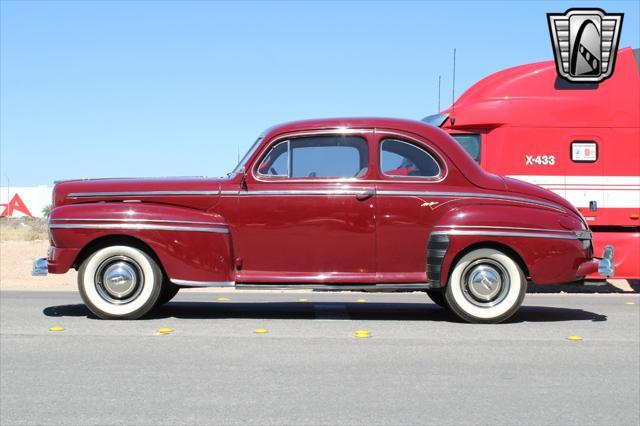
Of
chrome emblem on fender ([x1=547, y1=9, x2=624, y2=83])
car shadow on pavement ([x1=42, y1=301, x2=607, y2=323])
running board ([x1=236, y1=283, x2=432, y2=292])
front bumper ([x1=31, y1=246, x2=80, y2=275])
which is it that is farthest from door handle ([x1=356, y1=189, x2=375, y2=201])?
chrome emblem on fender ([x1=547, y1=9, x2=624, y2=83])

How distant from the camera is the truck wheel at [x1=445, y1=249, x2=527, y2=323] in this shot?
6.02 m

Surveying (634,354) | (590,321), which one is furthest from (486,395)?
(590,321)

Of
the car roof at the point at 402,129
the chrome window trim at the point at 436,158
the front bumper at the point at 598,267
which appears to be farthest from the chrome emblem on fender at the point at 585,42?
the chrome window trim at the point at 436,158

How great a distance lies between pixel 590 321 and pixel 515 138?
18.1ft

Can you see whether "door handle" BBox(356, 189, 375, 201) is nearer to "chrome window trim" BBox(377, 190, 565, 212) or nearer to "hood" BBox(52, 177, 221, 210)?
→ "chrome window trim" BBox(377, 190, 565, 212)

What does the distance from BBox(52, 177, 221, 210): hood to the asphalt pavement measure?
98 cm

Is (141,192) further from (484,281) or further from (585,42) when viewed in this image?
(585,42)

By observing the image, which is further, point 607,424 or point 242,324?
point 242,324

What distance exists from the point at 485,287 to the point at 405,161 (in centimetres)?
122

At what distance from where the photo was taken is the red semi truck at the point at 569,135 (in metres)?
11.9

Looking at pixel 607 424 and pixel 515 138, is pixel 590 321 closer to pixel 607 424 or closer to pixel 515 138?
pixel 607 424

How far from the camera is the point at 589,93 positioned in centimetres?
1192

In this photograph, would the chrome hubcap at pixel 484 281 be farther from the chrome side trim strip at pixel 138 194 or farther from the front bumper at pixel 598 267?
the chrome side trim strip at pixel 138 194

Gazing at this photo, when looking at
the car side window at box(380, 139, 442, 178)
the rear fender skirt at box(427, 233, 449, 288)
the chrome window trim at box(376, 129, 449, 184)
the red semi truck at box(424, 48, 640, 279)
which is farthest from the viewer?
the red semi truck at box(424, 48, 640, 279)
